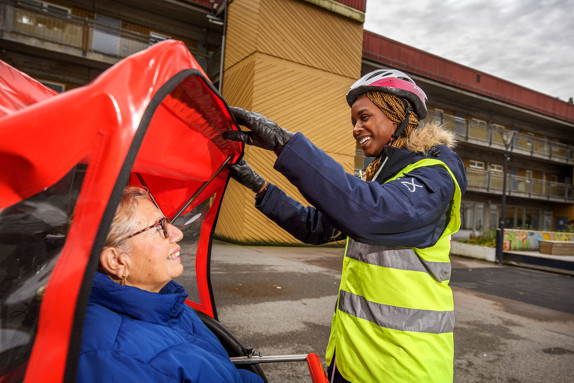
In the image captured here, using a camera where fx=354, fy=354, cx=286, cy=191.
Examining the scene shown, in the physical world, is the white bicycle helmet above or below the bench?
above

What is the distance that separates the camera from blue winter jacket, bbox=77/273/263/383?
1.10 meters

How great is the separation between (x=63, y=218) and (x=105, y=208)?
0.14 meters

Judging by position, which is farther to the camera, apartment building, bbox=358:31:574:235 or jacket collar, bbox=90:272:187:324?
apartment building, bbox=358:31:574:235

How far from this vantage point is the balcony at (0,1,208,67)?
11.6 m

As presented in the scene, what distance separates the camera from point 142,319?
1.34 metres

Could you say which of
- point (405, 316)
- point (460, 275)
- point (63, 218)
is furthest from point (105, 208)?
point (460, 275)

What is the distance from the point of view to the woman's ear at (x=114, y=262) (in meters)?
1.49

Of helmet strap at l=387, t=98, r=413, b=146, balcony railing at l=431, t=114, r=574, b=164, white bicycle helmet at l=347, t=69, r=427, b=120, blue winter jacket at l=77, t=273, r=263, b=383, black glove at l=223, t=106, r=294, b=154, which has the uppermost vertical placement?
balcony railing at l=431, t=114, r=574, b=164

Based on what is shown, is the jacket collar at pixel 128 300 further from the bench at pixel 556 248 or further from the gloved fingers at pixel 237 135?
the bench at pixel 556 248

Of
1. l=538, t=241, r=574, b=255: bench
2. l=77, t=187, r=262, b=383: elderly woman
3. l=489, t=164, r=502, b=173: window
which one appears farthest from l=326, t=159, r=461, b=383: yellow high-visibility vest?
l=489, t=164, r=502, b=173: window

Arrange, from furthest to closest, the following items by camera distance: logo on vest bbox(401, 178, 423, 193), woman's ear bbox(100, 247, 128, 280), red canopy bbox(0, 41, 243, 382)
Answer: woman's ear bbox(100, 247, 128, 280) → logo on vest bbox(401, 178, 423, 193) → red canopy bbox(0, 41, 243, 382)

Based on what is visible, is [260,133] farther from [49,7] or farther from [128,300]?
[49,7]

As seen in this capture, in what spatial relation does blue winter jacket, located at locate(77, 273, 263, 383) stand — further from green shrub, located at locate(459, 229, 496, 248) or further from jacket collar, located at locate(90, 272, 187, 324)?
green shrub, located at locate(459, 229, 496, 248)

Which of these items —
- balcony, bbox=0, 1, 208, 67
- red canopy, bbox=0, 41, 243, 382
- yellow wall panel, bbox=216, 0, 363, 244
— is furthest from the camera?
yellow wall panel, bbox=216, 0, 363, 244
